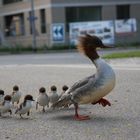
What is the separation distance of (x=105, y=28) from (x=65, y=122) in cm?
4237

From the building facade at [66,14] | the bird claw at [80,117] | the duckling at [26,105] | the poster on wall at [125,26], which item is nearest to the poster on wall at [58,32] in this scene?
the building facade at [66,14]

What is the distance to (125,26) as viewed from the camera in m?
54.6

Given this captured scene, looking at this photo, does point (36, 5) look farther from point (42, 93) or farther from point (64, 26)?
point (42, 93)

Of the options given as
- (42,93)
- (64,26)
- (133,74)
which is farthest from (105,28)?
(42,93)

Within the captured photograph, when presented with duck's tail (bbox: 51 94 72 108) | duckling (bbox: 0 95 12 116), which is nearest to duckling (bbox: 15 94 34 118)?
duckling (bbox: 0 95 12 116)

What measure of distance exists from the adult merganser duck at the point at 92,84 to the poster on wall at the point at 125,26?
4264 cm

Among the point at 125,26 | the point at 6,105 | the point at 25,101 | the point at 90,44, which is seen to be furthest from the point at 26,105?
the point at 125,26

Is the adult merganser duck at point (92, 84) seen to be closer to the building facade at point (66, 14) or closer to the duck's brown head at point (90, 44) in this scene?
the duck's brown head at point (90, 44)

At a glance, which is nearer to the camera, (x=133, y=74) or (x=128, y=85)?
(x=128, y=85)

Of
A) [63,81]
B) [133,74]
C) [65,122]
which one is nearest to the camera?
[65,122]

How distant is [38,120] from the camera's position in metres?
11.5

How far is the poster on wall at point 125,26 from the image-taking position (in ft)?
177

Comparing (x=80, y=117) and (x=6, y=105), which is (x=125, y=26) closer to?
(x=6, y=105)

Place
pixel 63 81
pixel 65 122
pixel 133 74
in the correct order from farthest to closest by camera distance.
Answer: pixel 133 74 → pixel 63 81 → pixel 65 122
